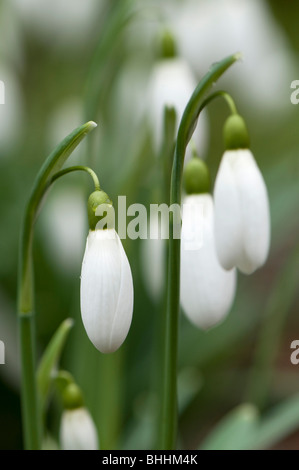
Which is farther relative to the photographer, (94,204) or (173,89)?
(173,89)

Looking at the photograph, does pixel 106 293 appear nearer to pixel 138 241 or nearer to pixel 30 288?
pixel 30 288

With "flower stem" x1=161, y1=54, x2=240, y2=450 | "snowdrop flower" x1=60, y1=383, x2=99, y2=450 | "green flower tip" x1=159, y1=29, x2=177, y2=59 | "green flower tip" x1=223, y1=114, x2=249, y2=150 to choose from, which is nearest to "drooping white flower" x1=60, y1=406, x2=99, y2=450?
"snowdrop flower" x1=60, y1=383, x2=99, y2=450

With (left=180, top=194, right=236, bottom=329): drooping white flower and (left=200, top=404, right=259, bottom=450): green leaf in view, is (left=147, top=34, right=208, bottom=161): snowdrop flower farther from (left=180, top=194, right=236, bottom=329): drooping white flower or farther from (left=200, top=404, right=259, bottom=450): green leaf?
(left=200, top=404, right=259, bottom=450): green leaf

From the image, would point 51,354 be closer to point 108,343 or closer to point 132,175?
point 108,343

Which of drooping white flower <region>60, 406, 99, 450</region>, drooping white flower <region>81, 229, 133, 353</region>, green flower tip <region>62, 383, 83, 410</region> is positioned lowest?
drooping white flower <region>60, 406, 99, 450</region>

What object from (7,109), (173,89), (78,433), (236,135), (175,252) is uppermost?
(7,109)

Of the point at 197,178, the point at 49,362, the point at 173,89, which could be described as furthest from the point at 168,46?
the point at 49,362

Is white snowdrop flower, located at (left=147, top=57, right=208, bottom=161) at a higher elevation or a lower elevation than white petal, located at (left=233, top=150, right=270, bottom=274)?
higher
